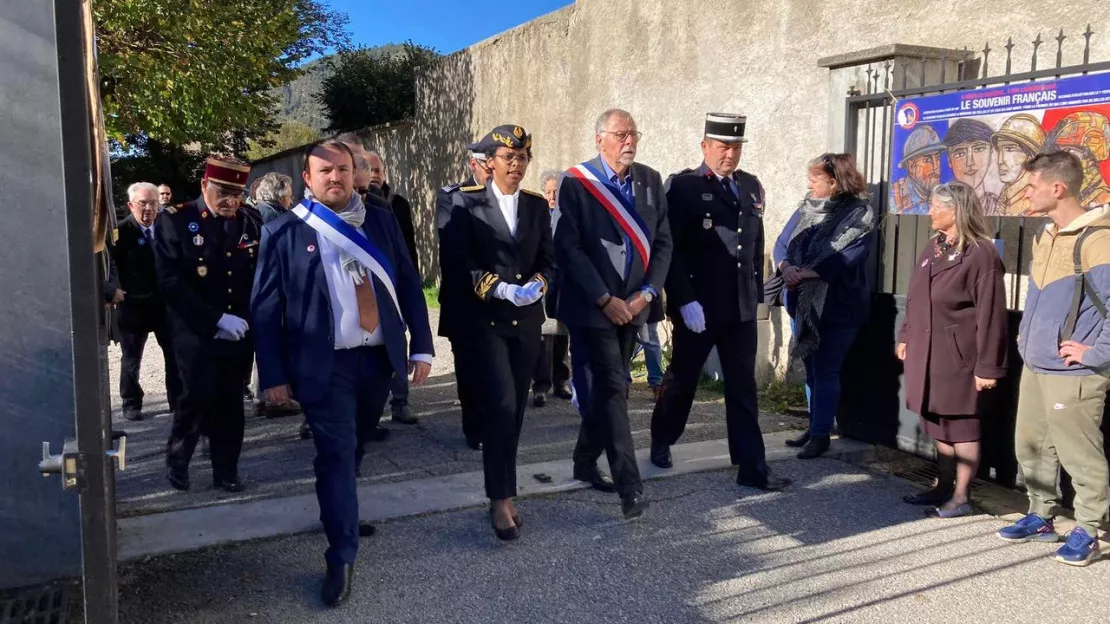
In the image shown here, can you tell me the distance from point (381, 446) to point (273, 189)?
190 centimetres

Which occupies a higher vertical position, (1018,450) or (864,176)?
(864,176)

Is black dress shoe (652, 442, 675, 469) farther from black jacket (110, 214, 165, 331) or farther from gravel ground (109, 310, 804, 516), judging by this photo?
black jacket (110, 214, 165, 331)

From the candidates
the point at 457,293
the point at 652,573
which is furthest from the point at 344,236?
the point at 652,573

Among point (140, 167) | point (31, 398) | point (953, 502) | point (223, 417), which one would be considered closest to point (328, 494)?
point (31, 398)

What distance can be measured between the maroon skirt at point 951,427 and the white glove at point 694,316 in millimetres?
1325

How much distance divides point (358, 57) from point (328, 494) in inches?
859

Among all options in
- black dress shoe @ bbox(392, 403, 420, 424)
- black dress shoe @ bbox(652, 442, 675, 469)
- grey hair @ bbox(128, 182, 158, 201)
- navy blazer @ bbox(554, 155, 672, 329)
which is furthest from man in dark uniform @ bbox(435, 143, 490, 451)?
grey hair @ bbox(128, 182, 158, 201)

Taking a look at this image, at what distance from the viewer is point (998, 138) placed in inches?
213

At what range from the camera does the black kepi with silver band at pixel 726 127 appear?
5.16m

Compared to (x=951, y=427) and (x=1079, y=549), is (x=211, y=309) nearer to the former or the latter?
(x=951, y=427)

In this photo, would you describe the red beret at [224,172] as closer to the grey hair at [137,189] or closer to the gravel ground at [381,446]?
the gravel ground at [381,446]

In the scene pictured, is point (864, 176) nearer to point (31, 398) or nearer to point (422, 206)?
point (31, 398)

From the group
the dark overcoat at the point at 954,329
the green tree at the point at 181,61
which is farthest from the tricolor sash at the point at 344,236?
the green tree at the point at 181,61

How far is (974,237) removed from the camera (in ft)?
15.8
